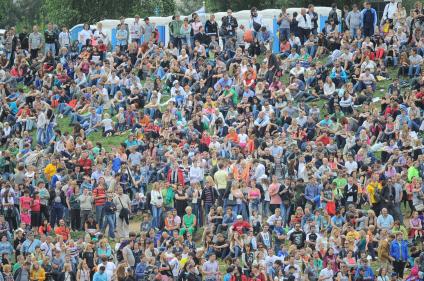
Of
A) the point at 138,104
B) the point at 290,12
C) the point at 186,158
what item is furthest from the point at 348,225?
the point at 290,12

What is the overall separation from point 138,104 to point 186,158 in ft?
21.6

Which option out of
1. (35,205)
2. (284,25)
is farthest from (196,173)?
(284,25)

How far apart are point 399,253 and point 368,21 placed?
549 inches

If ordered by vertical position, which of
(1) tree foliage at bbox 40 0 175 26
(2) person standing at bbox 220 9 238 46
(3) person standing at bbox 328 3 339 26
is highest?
(3) person standing at bbox 328 3 339 26

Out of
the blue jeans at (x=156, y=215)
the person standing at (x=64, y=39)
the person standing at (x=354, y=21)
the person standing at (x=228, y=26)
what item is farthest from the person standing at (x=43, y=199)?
the person standing at (x=354, y=21)

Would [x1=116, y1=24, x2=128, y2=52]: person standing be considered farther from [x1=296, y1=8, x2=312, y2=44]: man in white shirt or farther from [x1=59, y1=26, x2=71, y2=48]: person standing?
[x1=296, y1=8, x2=312, y2=44]: man in white shirt

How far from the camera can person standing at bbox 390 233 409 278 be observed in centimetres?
3197

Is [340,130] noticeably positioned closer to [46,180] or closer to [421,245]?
[421,245]

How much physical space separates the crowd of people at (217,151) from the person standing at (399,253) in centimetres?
4

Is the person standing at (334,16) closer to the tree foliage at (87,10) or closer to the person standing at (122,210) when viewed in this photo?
the person standing at (122,210)

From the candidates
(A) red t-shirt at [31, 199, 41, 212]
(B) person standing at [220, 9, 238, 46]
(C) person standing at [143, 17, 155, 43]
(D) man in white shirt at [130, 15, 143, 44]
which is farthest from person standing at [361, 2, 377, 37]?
(A) red t-shirt at [31, 199, 41, 212]

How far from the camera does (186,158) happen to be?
36.3 metres

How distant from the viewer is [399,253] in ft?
105

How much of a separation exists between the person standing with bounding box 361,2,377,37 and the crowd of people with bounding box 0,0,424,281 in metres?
0.05
